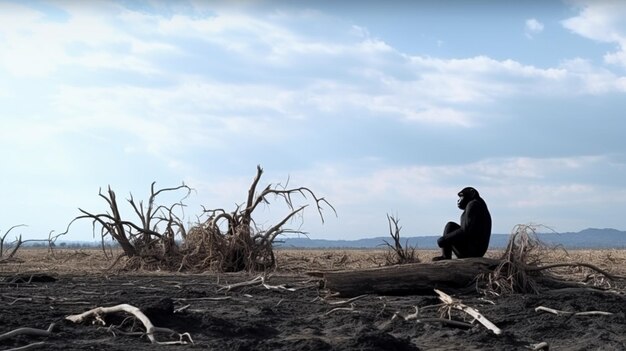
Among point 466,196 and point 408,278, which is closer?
point 408,278

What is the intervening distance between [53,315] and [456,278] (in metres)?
4.96

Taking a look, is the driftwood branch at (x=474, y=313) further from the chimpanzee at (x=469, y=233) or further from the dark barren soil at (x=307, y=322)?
the chimpanzee at (x=469, y=233)

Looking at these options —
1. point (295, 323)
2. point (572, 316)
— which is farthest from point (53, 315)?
point (572, 316)

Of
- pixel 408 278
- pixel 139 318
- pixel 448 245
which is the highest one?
pixel 448 245

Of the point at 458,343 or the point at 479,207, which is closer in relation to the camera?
the point at 458,343

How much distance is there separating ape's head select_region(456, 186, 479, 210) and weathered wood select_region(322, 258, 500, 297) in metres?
1.89

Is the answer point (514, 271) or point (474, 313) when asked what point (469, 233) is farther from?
point (474, 313)

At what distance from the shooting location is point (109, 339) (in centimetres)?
671

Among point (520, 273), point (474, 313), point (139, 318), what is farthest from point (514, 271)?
point (139, 318)

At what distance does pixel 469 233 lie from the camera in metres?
11.5

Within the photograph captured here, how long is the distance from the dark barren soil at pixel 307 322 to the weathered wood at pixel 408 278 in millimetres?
173

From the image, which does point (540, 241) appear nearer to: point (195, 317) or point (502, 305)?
point (502, 305)

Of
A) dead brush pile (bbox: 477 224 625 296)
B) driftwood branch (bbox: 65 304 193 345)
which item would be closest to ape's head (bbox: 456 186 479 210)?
dead brush pile (bbox: 477 224 625 296)

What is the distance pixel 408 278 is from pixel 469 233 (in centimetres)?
184
